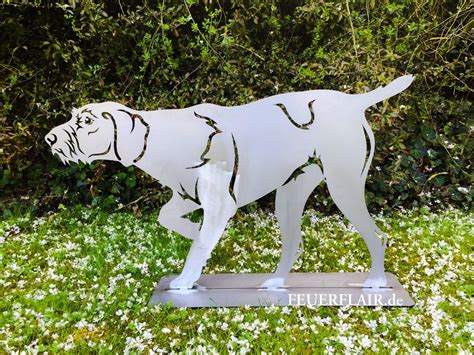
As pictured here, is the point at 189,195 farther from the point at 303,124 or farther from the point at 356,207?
the point at 356,207

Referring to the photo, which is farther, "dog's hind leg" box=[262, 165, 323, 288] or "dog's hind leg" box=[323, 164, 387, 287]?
"dog's hind leg" box=[262, 165, 323, 288]

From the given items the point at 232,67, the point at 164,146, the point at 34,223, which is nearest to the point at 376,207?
the point at 232,67

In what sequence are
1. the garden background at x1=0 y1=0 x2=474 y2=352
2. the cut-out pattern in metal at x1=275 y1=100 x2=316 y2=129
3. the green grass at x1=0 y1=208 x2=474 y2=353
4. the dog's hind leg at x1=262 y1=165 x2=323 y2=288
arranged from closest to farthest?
1. the green grass at x1=0 y1=208 x2=474 y2=353
2. the cut-out pattern in metal at x1=275 y1=100 x2=316 y2=129
3. the dog's hind leg at x1=262 y1=165 x2=323 y2=288
4. the garden background at x1=0 y1=0 x2=474 y2=352

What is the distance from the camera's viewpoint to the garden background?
2.94 metres

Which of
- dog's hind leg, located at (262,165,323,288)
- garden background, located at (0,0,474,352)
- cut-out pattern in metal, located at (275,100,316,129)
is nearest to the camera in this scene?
cut-out pattern in metal, located at (275,100,316,129)

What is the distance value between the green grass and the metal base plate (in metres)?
0.06

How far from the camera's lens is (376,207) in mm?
4051

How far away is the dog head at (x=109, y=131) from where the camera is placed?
7.48 ft

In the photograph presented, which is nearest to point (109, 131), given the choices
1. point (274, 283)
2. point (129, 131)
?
point (129, 131)

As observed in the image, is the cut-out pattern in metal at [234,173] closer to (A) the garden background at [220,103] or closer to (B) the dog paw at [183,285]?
(B) the dog paw at [183,285]

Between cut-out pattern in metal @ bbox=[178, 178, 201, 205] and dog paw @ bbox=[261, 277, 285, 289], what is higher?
cut-out pattern in metal @ bbox=[178, 178, 201, 205]

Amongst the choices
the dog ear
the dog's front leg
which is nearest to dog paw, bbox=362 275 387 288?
the dog's front leg

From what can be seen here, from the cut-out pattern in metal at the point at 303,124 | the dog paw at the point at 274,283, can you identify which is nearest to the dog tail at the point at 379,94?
the cut-out pattern in metal at the point at 303,124

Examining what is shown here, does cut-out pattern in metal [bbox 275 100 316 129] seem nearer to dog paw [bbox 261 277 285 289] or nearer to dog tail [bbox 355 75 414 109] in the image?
dog tail [bbox 355 75 414 109]
